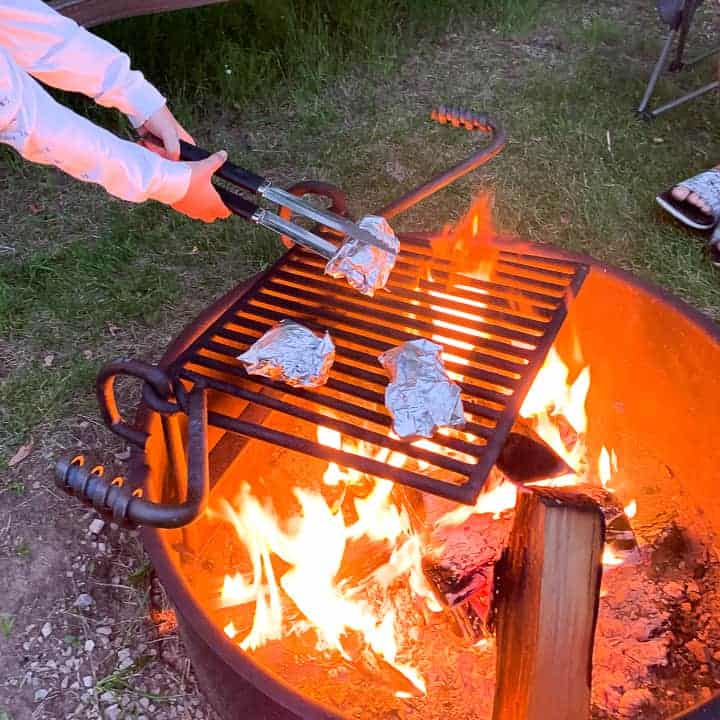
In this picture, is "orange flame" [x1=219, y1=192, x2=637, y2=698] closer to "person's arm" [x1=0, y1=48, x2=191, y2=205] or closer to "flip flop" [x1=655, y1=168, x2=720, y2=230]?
"person's arm" [x1=0, y1=48, x2=191, y2=205]

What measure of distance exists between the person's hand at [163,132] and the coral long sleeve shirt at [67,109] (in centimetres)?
2

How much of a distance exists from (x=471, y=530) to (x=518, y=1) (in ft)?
13.5

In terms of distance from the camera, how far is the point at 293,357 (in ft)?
4.91

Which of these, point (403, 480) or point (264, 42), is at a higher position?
point (403, 480)

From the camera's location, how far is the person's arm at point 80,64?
192 centimetres

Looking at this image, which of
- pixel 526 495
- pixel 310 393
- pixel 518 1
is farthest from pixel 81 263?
pixel 518 1

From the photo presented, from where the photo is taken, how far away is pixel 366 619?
1789mm

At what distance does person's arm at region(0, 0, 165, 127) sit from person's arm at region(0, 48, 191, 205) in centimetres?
26

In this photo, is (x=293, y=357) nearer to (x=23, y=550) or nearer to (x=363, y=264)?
(x=363, y=264)

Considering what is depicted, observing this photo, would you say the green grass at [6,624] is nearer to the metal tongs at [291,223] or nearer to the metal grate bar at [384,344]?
the metal grate bar at [384,344]

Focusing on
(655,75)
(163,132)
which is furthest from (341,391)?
(655,75)

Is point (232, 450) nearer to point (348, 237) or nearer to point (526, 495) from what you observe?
point (348, 237)

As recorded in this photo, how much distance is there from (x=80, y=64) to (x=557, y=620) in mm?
1735

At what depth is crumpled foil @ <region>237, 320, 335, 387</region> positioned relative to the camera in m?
1.48
